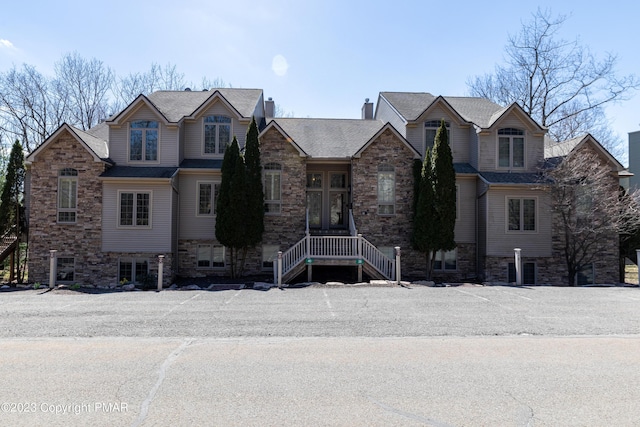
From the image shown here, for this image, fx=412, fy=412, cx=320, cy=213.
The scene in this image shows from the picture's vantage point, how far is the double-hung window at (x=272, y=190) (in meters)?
18.6

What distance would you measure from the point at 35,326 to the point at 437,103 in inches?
685

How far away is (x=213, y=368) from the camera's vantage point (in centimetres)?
608

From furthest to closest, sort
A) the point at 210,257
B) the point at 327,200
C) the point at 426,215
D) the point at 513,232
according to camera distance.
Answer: the point at 327,200 < the point at 210,257 < the point at 513,232 < the point at 426,215

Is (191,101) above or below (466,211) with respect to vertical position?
above

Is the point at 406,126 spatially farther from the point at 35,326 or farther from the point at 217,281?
the point at 35,326

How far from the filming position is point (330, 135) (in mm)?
21422

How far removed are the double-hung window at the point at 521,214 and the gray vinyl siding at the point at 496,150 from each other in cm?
170

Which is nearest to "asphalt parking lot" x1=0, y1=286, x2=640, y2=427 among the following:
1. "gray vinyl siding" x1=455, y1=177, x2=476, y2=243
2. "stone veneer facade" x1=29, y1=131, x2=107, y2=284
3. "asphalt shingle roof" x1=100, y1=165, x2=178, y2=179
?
"stone veneer facade" x1=29, y1=131, x2=107, y2=284

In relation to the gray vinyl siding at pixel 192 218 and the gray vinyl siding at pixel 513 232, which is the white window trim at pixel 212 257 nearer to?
the gray vinyl siding at pixel 192 218

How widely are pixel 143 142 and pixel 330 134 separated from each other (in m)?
9.05

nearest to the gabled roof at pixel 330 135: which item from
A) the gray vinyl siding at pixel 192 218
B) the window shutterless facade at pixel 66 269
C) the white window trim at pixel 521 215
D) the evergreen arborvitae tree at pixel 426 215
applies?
the evergreen arborvitae tree at pixel 426 215

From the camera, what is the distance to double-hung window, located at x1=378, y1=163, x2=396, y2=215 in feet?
61.6

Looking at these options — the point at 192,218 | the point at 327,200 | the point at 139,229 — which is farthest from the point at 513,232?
the point at 139,229

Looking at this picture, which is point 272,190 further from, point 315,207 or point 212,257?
point 212,257
